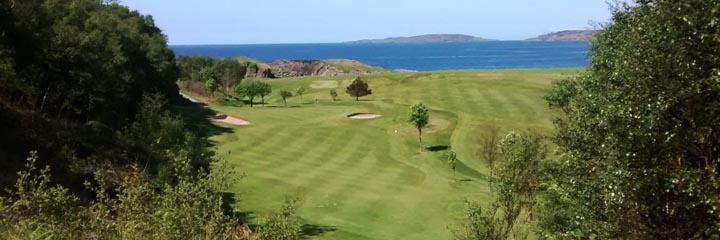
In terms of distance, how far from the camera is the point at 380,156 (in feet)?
167

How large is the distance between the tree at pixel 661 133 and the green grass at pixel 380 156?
1386 cm

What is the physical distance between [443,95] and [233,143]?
3869 cm

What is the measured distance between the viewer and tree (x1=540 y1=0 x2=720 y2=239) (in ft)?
36.8

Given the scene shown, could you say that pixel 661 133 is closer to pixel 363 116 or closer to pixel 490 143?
pixel 490 143

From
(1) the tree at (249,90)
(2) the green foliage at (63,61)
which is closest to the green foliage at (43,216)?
(2) the green foliage at (63,61)

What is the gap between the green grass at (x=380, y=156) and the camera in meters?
30.8

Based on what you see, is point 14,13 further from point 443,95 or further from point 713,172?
point 443,95

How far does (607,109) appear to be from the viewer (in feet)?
42.3

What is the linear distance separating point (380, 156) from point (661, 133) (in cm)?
3916

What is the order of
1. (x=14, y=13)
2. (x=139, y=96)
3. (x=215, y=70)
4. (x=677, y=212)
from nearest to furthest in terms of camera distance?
(x=677, y=212) < (x=14, y=13) < (x=139, y=96) < (x=215, y=70)

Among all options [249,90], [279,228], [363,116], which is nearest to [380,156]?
[363,116]

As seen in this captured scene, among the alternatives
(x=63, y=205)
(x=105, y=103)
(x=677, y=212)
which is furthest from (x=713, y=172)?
(x=105, y=103)

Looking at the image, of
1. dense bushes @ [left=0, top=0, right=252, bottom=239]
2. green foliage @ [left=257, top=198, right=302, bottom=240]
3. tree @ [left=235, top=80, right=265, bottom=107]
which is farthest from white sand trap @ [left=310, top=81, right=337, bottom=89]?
green foliage @ [left=257, top=198, right=302, bottom=240]

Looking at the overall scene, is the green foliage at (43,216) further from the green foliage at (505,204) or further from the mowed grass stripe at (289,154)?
the mowed grass stripe at (289,154)
